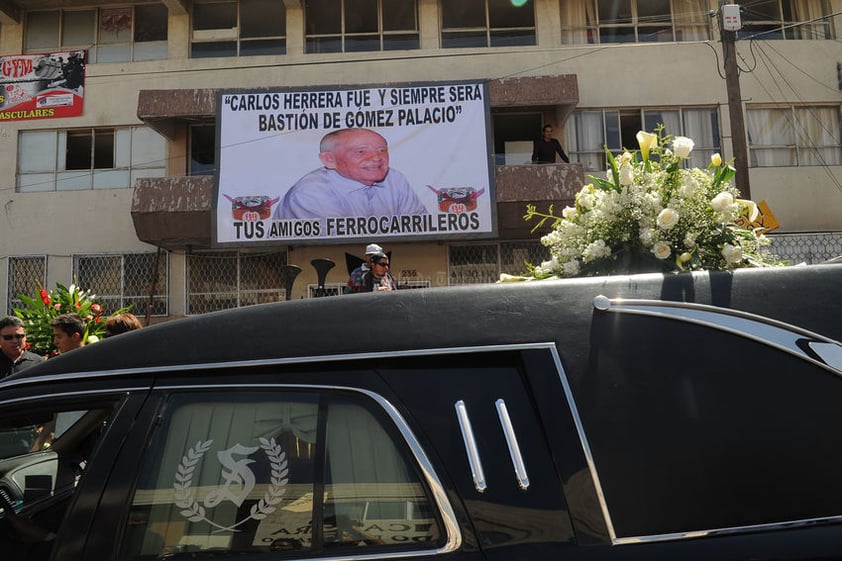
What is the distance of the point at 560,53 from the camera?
1495cm

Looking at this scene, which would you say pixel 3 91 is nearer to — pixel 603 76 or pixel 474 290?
pixel 603 76

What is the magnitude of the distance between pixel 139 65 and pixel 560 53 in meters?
10.0

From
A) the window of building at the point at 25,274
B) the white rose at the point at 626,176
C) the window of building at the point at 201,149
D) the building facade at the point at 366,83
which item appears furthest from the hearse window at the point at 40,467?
the window of building at the point at 25,274

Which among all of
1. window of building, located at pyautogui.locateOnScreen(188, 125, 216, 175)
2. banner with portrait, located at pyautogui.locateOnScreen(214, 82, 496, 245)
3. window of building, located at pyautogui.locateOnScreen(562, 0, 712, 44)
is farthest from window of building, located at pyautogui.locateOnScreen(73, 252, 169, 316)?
window of building, located at pyautogui.locateOnScreen(562, 0, 712, 44)

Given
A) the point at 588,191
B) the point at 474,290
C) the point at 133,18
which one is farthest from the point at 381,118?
the point at 474,290

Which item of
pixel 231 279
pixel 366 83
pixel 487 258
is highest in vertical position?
pixel 366 83

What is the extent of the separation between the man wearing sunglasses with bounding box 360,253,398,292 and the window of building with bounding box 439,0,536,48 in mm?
10883

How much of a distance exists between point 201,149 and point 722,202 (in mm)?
14234

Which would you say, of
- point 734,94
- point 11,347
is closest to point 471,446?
point 11,347

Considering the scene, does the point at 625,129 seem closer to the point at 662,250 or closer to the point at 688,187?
the point at 688,187

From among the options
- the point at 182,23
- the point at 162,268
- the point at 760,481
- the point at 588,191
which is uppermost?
the point at 182,23

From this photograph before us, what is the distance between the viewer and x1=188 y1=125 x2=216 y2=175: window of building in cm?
1487

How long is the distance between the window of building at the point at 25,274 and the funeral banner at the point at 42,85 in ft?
11.4

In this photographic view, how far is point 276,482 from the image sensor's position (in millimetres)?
1544
